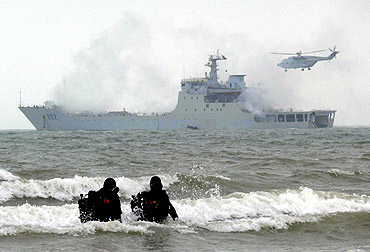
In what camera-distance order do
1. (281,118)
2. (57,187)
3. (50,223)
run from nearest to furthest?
(50,223), (57,187), (281,118)

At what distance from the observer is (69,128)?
88062 millimetres

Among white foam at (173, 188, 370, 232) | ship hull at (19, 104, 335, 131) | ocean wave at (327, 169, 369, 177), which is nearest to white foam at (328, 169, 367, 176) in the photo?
ocean wave at (327, 169, 369, 177)

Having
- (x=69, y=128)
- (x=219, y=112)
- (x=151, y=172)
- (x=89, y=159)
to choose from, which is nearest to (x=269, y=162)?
(x=151, y=172)

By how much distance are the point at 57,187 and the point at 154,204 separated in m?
6.38

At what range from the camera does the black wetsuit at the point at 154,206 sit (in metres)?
7.56

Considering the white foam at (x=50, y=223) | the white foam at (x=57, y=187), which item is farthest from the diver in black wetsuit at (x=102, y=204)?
the white foam at (x=57, y=187)

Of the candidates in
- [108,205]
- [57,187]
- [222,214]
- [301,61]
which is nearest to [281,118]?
[301,61]

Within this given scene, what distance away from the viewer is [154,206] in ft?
25.4

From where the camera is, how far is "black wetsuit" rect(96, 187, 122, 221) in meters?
7.29

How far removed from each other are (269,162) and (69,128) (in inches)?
2808

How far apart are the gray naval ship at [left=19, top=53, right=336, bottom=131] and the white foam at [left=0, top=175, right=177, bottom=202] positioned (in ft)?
232

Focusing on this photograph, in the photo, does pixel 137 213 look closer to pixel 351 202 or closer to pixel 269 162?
pixel 351 202

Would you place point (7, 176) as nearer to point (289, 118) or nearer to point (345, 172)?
point (345, 172)

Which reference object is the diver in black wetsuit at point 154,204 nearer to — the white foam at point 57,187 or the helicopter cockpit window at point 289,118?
the white foam at point 57,187
